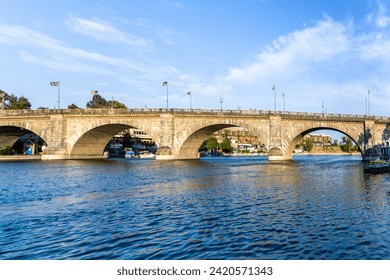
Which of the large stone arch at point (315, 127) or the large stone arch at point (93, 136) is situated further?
the large stone arch at point (93, 136)

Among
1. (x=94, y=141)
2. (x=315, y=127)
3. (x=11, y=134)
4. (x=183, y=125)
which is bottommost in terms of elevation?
(x=94, y=141)

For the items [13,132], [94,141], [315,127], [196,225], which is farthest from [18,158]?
[196,225]

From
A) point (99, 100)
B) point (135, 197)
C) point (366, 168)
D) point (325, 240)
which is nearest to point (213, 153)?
point (99, 100)

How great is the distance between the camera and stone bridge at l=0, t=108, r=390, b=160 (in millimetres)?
74000

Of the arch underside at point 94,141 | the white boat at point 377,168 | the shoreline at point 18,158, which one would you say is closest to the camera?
the white boat at point 377,168

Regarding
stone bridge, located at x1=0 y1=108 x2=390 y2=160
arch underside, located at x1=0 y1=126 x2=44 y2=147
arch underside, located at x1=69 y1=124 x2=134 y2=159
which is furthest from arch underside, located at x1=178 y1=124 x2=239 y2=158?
arch underside, located at x1=0 y1=126 x2=44 y2=147

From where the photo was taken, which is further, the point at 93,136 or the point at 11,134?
the point at 11,134

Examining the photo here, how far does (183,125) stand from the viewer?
75812mm

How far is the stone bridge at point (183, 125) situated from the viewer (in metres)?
74.0

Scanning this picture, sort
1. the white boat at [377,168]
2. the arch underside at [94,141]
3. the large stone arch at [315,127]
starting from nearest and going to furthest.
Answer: the white boat at [377,168] → the large stone arch at [315,127] → the arch underside at [94,141]

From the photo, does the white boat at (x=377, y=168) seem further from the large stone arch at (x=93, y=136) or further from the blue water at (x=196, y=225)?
the large stone arch at (x=93, y=136)

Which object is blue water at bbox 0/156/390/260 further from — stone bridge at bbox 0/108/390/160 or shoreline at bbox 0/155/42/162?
shoreline at bbox 0/155/42/162

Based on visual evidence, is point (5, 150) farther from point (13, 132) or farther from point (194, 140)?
point (194, 140)

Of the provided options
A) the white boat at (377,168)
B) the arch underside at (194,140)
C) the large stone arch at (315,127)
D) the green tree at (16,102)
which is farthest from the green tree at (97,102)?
the white boat at (377,168)
